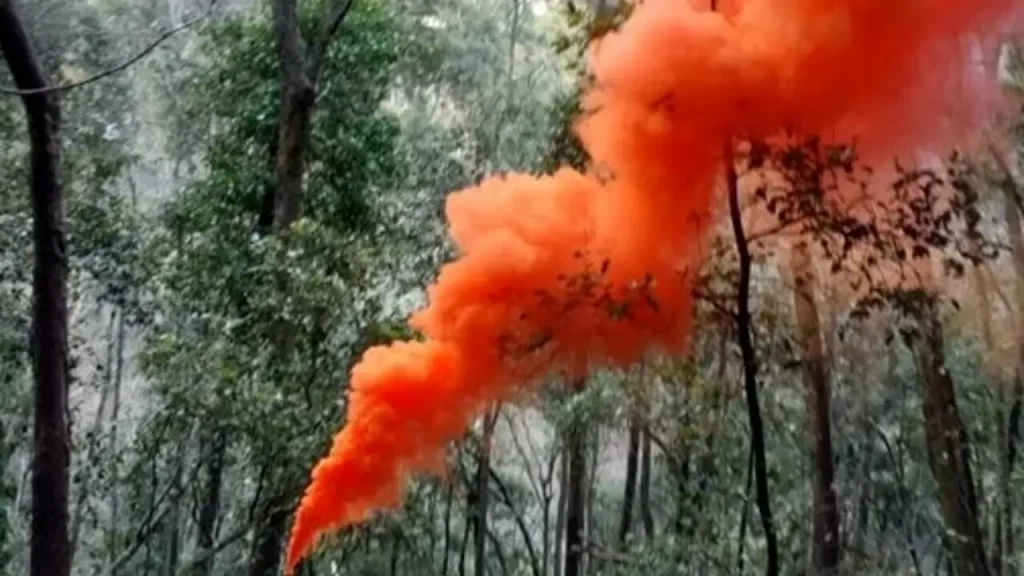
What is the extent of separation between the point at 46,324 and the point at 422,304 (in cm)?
324

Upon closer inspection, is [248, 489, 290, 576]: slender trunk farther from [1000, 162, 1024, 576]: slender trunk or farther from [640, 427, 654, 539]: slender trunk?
[640, 427, 654, 539]: slender trunk

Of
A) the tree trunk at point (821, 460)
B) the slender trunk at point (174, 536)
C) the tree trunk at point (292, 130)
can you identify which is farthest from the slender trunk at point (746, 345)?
the slender trunk at point (174, 536)

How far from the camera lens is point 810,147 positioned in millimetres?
3965

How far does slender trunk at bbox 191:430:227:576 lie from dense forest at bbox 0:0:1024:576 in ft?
0.10

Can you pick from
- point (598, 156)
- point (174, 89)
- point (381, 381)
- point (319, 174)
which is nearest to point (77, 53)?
point (174, 89)

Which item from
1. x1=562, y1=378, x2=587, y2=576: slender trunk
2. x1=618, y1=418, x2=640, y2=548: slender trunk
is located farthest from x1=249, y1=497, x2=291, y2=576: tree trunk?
x1=618, y1=418, x2=640, y2=548: slender trunk

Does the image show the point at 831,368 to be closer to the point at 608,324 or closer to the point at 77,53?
the point at 608,324

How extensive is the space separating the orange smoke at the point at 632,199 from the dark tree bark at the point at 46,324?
4.85 feet

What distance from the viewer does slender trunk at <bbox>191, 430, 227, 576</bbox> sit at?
6425mm

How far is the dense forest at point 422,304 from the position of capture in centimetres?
413

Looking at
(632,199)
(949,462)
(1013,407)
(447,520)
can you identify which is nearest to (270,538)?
(632,199)

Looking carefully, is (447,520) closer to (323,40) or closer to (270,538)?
(270,538)

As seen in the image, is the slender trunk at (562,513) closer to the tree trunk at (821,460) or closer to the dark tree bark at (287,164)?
the tree trunk at (821,460)

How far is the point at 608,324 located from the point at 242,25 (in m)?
3.58
